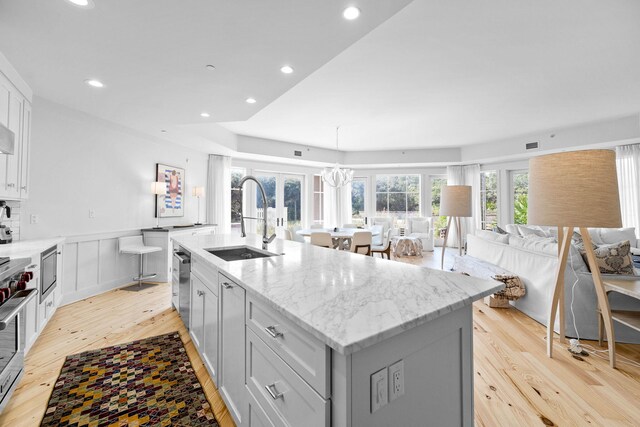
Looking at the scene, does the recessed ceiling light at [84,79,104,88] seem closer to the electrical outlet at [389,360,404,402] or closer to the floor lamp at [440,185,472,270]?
the electrical outlet at [389,360,404,402]

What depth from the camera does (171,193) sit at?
5066mm

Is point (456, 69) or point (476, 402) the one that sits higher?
point (456, 69)

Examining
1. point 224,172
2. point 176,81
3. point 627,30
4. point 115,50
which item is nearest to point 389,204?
point 224,172

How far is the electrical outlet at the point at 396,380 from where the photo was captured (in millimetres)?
865

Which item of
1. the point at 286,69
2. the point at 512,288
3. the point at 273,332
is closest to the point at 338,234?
the point at 512,288

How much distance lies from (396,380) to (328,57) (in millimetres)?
2193

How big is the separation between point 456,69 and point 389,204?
17.3 feet

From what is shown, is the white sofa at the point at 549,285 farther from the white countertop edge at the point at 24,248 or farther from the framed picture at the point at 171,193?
the framed picture at the point at 171,193

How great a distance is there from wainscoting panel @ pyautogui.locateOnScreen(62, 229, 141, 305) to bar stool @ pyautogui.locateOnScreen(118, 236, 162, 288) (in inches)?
5.9

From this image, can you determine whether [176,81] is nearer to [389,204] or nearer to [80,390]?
[80,390]

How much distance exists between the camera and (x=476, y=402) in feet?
5.63

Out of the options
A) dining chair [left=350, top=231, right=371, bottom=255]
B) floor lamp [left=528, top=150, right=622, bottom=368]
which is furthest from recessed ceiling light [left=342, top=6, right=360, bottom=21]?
dining chair [left=350, top=231, right=371, bottom=255]

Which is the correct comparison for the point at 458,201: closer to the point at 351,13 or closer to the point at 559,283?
the point at 559,283

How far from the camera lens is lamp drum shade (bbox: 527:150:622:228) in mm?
1904
